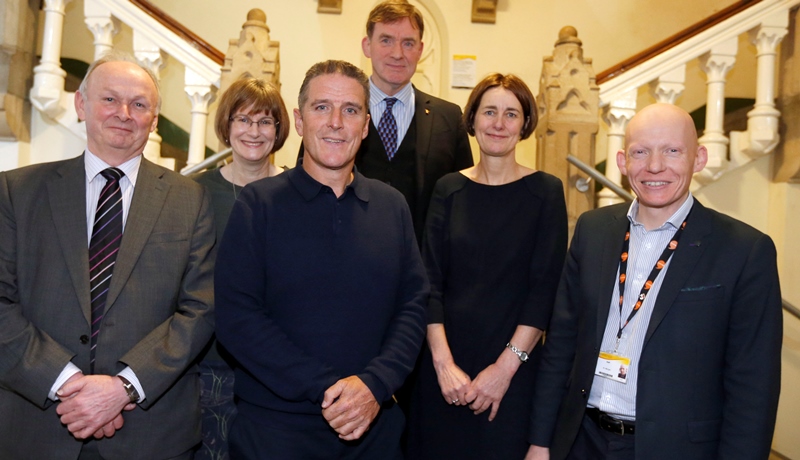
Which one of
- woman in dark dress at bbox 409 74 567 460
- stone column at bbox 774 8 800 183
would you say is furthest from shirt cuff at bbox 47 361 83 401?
stone column at bbox 774 8 800 183

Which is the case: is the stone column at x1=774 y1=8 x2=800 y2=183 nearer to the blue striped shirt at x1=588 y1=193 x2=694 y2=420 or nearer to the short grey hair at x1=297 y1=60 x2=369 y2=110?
the blue striped shirt at x1=588 y1=193 x2=694 y2=420

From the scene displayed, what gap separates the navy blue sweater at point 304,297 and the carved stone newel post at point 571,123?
7.30 ft

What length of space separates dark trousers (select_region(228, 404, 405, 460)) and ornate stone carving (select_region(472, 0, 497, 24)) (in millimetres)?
4980

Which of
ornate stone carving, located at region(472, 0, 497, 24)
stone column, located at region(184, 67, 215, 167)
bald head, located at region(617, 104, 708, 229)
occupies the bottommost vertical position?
bald head, located at region(617, 104, 708, 229)

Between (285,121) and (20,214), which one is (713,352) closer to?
(285,121)

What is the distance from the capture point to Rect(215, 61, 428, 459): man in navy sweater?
188cm

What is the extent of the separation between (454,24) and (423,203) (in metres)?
3.92

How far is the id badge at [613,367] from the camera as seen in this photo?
195 centimetres

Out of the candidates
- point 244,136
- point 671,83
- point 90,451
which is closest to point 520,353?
point 244,136

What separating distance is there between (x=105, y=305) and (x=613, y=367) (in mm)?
1496

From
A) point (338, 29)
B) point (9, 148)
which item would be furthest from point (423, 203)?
point (338, 29)

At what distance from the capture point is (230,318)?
6.25ft

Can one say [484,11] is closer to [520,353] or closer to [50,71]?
[50,71]

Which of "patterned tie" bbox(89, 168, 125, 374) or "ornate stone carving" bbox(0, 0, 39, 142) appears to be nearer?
"patterned tie" bbox(89, 168, 125, 374)
